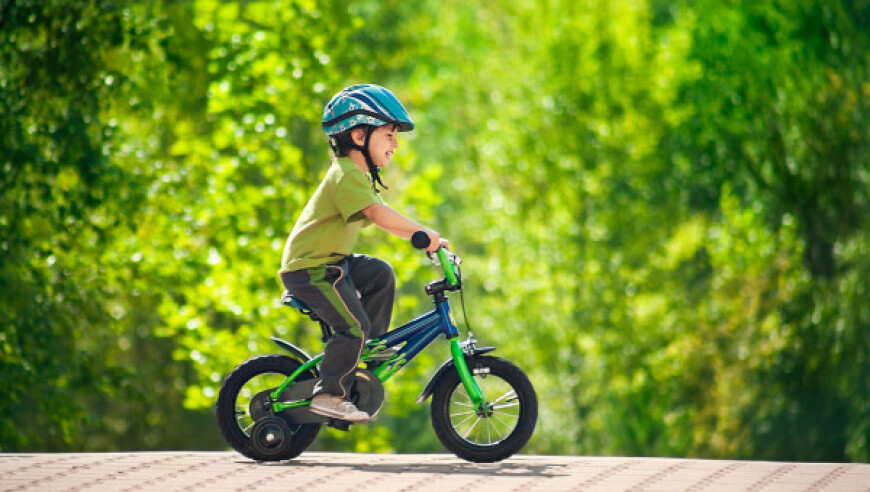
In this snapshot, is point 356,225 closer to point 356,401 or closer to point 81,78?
point 356,401

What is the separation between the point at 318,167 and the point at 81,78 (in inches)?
197

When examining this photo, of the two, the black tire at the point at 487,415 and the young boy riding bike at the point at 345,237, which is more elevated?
the young boy riding bike at the point at 345,237

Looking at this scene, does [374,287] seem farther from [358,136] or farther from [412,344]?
[358,136]

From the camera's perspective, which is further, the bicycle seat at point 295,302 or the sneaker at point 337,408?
the bicycle seat at point 295,302

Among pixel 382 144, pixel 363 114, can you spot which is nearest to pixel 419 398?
pixel 382 144

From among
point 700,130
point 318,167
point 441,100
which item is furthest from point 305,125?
point 441,100

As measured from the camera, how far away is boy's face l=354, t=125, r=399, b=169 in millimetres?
6309

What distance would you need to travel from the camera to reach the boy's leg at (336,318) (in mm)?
6113

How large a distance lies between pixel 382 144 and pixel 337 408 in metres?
1.40

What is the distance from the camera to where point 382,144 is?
6.33 metres

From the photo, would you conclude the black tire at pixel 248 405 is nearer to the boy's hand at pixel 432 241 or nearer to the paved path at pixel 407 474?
the paved path at pixel 407 474

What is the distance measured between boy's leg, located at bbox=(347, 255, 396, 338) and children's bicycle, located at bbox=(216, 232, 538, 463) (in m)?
0.11

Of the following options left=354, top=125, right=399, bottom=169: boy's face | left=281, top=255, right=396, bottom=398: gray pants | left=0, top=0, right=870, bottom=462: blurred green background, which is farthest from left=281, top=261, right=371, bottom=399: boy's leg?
left=0, top=0, right=870, bottom=462: blurred green background

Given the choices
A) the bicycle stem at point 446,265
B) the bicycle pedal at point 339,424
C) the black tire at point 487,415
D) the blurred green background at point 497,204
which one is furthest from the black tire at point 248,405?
the blurred green background at point 497,204
